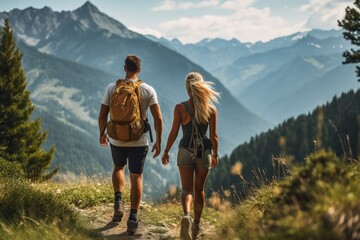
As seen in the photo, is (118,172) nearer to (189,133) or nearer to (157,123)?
(157,123)

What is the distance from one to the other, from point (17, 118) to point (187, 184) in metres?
24.7

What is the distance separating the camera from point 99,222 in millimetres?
7430

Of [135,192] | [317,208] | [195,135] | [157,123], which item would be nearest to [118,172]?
[135,192]

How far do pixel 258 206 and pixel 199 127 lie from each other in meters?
1.51

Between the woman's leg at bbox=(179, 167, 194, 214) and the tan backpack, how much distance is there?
0.89m

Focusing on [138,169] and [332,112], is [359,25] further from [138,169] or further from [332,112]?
[332,112]

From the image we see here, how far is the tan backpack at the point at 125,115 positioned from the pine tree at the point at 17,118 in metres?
23.0

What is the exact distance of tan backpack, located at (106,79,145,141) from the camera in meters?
6.43

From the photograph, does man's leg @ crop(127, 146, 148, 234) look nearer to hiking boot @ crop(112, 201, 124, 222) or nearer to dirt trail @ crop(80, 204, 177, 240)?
dirt trail @ crop(80, 204, 177, 240)

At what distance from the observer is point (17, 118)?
94.3ft

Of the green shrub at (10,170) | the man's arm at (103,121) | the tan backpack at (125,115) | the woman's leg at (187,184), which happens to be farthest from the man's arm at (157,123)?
the green shrub at (10,170)

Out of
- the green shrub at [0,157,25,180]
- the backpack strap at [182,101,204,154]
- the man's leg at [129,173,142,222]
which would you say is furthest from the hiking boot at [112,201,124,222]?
the green shrub at [0,157,25,180]

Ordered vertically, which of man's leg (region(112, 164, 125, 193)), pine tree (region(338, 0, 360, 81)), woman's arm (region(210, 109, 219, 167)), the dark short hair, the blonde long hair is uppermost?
pine tree (region(338, 0, 360, 81))

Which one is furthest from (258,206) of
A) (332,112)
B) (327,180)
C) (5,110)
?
(332,112)
